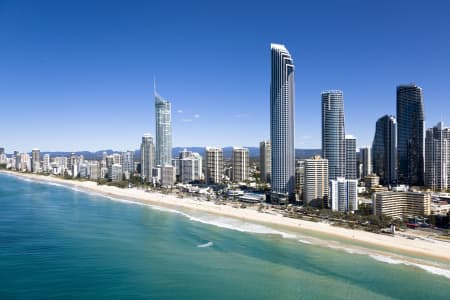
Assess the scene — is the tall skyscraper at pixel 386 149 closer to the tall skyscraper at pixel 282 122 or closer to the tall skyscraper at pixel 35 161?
the tall skyscraper at pixel 282 122

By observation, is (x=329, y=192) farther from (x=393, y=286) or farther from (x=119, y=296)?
(x=119, y=296)


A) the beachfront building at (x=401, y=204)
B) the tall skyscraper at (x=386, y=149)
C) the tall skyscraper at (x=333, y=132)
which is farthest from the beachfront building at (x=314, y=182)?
the tall skyscraper at (x=386, y=149)

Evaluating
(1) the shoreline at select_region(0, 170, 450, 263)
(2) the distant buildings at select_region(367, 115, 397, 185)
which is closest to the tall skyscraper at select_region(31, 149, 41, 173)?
(1) the shoreline at select_region(0, 170, 450, 263)

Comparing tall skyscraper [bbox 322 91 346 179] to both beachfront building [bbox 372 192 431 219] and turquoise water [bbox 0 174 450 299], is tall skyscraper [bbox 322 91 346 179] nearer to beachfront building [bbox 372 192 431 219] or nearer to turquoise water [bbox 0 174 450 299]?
beachfront building [bbox 372 192 431 219]

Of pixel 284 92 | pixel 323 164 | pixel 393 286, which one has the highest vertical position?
pixel 284 92

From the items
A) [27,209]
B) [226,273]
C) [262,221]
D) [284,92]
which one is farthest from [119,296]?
[284,92]
